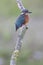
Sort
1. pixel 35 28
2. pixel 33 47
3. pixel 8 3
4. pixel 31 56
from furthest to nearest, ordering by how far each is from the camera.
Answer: pixel 8 3
pixel 35 28
pixel 33 47
pixel 31 56

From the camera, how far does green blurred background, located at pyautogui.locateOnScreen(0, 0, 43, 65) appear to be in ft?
8.26

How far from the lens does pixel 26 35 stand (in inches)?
111

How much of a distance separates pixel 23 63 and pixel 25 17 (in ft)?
5.46

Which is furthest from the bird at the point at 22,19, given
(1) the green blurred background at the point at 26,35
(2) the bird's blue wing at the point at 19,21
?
(1) the green blurred background at the point at 26,35

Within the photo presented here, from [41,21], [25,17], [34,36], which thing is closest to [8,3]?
[41,21]

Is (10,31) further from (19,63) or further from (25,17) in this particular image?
(25,17)

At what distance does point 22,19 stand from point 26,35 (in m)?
2.06

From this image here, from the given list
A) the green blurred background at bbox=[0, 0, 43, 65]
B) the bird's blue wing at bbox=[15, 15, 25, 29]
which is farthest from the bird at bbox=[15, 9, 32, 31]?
the green blurred background at bbox=[0, 0, 43, 65]

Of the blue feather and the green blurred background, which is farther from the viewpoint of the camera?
the green blurred background

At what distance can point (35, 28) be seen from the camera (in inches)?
121

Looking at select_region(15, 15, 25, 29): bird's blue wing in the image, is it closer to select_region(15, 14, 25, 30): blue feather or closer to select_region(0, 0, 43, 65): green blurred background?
select_region(15, 14, 25, 30): blue feather

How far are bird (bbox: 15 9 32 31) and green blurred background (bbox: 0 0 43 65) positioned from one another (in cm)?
151

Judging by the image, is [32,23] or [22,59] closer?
[22,59]

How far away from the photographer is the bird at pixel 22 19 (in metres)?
0.74
